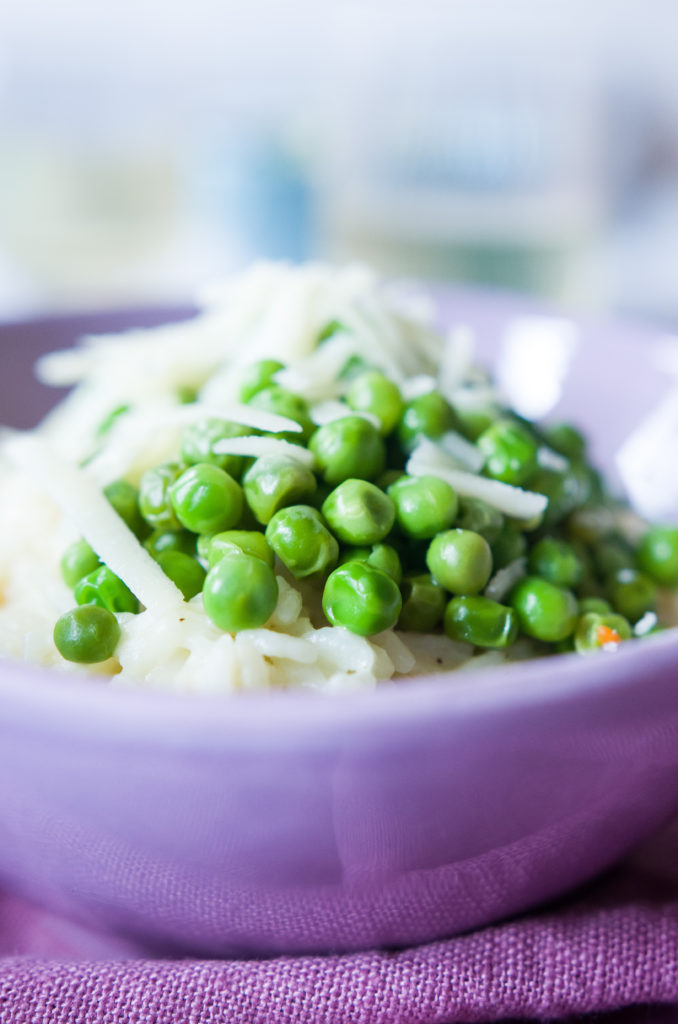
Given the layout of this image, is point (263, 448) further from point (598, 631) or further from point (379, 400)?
point (598, 631)

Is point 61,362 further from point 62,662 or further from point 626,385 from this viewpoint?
point 626,385

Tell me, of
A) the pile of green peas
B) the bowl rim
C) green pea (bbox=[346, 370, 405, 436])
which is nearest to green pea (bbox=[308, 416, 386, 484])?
the pile of green peas

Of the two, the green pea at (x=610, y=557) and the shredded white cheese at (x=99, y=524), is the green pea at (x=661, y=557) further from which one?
the shredded white cheese at (x=99, y=524)

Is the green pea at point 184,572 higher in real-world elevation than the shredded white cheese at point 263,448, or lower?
lower

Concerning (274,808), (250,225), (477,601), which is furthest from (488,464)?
(250,225)

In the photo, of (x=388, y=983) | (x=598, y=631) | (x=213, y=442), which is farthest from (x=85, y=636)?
(x=598, y=631)

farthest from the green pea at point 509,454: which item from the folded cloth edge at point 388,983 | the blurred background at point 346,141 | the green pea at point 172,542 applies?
the blurred background at point 346,141
